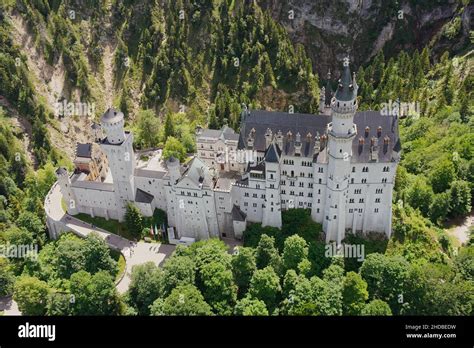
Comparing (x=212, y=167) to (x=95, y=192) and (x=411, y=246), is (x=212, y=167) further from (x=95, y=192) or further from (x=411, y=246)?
(x=411, y=246)

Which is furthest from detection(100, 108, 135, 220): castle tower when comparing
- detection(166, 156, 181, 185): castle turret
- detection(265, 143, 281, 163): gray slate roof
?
detection(265, 143, 281, 163): gray slate roof

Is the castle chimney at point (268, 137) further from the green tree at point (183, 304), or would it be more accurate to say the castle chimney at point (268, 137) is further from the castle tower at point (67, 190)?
the castle tower at point (67, 190)

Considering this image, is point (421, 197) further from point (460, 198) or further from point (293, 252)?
point (293, 252)

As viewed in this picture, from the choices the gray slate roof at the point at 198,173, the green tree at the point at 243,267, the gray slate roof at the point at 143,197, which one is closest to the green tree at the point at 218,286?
the green tree at the point at 243,267

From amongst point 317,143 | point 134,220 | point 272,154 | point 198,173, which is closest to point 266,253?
point 272,154

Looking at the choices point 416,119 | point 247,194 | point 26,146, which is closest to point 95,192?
point 247,194

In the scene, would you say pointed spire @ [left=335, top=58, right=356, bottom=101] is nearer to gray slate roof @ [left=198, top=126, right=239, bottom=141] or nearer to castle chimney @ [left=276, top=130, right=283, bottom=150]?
castle chimney @ [left=276, top=130, right=283, bottom=150]
